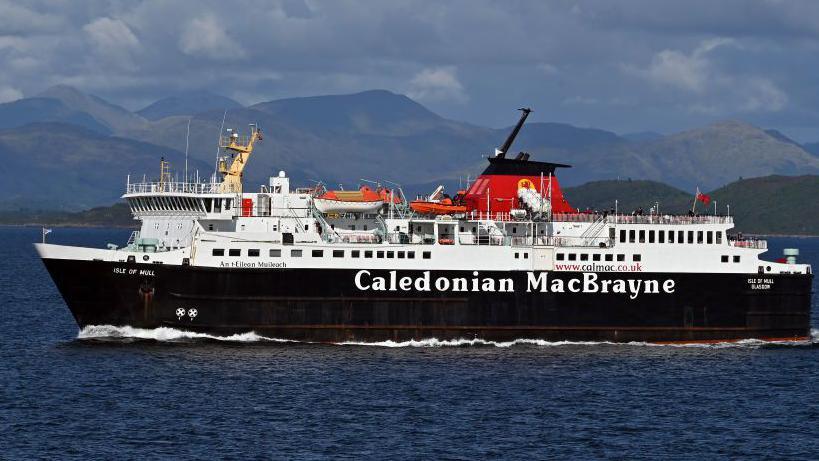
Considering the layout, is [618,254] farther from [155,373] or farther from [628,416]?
[155,373]

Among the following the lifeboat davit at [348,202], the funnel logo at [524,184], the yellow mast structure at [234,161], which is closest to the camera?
the lifeboat davit at [348,202]

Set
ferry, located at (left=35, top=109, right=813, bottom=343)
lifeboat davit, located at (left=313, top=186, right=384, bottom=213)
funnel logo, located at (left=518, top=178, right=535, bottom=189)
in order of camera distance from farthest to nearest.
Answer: funnel logo, located at (left=518, top=178, right=535, bottom=189) < lifeboat davit, located at (left=313, top=186, right=384, bottom=213) < ferry, located at (left=35, top=109, right=813, bottom=343)

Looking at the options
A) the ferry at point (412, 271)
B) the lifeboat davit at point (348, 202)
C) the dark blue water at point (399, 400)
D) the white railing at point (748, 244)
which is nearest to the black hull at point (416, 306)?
the ferry at point (412, 271)

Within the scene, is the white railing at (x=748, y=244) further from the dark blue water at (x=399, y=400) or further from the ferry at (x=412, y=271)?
the dark blue water at (x=399, y=400)

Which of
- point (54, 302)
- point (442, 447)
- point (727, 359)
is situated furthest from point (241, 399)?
point (54, 302)

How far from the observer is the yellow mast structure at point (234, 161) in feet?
184

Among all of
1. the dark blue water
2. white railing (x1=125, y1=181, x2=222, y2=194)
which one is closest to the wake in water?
the dark blue water

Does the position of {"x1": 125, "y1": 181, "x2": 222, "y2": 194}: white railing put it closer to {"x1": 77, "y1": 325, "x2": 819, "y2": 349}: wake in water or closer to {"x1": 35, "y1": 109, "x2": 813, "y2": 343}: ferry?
{"x1": 35, "y1": 109, "x2": 813, "y2": 343}: ferry

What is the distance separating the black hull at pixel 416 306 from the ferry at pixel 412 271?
0.06m

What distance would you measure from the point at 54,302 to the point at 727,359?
41163 millimetres

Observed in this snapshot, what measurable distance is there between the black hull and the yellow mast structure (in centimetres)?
516

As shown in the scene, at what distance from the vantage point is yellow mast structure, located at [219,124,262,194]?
5622 centimetres

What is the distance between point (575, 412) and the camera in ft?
140

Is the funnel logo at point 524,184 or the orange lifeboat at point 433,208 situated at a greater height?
the funnel logo at point 524,184
